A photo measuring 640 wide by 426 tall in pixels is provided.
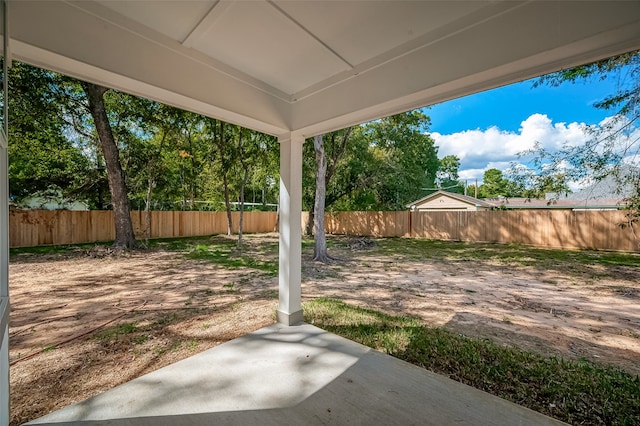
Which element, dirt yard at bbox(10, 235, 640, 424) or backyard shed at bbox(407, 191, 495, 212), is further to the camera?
backyard shed at bbox(407, 191, 495, 212)

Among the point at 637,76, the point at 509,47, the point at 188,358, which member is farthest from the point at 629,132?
the point at 188,358

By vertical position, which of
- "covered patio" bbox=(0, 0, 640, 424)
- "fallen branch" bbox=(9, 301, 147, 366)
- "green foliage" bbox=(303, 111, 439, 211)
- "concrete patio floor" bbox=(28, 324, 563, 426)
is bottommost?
"fallen branch" bbox=(9, 301, 147, 366)

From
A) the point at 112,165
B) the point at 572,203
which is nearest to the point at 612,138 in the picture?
the point at 112,165

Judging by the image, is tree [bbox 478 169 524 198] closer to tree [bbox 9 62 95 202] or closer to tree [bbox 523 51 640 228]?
tree [bbox 523 51 640 228]

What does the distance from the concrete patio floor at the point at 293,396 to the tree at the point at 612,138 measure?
4.13 m

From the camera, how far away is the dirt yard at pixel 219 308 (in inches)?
84.2

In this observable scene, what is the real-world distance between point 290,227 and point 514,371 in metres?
2.12

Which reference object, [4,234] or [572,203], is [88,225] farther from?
[572,203]

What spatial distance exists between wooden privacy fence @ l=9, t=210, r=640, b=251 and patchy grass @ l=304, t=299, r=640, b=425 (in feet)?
27.8

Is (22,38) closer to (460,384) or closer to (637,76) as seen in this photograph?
(460,384)

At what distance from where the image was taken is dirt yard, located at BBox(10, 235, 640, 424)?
2.14 metres

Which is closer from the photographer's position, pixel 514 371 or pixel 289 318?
pixel 514 371

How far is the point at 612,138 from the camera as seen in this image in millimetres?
4273

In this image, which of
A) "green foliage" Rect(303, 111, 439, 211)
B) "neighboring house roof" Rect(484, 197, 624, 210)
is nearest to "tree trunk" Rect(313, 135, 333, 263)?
"green foliage" Rect(303, 111, 439, 211)
